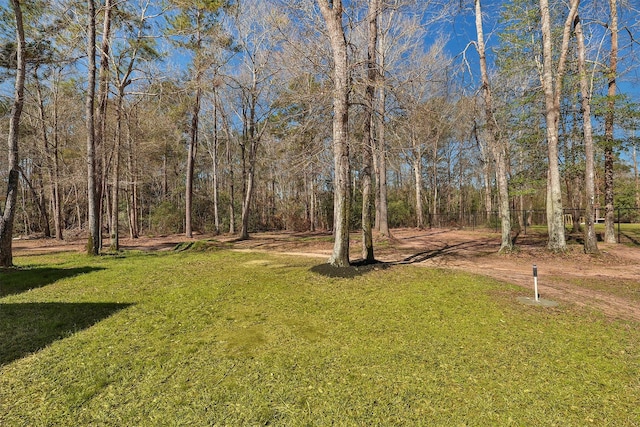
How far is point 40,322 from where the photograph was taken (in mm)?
4520

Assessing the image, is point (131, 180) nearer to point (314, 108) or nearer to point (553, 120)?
point (314, 108)

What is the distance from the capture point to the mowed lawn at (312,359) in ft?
8.28

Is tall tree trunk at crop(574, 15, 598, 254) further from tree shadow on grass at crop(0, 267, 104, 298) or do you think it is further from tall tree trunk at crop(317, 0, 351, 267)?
tree shadow on grass at crop(0, 267, 104, 298)

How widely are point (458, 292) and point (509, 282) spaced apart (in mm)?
1946

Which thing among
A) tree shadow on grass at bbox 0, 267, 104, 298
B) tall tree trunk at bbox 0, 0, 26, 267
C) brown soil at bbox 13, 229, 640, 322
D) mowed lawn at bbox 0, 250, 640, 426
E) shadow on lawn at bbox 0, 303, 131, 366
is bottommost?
brown soil at bbox 13, 229, 640, 322

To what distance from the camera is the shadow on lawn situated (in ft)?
12.2

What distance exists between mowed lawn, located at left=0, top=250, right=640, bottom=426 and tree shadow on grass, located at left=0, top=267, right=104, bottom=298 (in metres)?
0.65

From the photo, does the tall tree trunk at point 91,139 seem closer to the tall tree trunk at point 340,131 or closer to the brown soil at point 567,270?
the brown soil at point 567,270

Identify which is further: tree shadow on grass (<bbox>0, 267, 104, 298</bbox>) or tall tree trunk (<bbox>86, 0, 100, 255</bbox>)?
tall tree trunk (<bbox>86, 0, 100, 255</bbox>)

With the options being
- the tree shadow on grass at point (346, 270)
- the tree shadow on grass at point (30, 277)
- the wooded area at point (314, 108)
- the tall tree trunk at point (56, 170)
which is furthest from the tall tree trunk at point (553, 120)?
the tall tree trunk at point (56, 170)

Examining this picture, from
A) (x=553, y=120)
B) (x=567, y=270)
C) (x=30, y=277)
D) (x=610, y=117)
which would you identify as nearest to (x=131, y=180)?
(x=30, y=277)

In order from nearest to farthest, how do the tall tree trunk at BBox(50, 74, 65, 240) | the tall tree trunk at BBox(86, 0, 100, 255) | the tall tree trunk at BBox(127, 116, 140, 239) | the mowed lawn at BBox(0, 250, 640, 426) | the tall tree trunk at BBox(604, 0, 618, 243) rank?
the mowed lawn at BBox(0, 250, 640, 426), the tall tree trunk at BBox(86, 0, 100, 255), the tall tree trunk at BBox(604, 0, 618, 243), the tall tree trunk at BBox(50, 74, 65, 240), the tall tree trunk at BBox(127, 116, 140, 239)

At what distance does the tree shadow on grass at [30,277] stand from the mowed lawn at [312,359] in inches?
25.5

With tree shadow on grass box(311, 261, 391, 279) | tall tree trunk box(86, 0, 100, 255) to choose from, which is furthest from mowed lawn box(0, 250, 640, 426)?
tall tree trunk box(86, 0, 100, 255)
